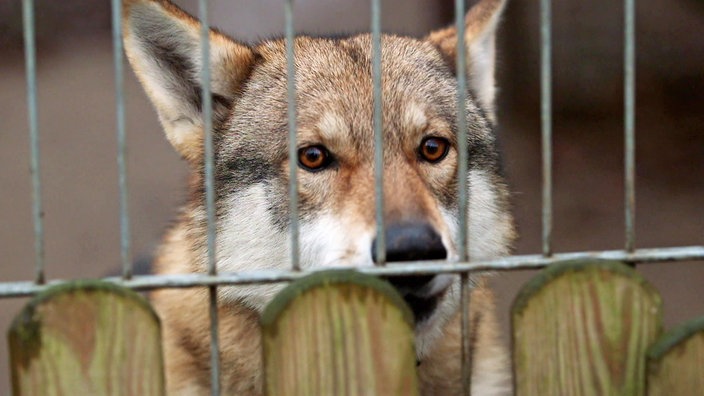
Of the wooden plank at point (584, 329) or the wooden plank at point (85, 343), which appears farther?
the wooden plank at point (584, 329)

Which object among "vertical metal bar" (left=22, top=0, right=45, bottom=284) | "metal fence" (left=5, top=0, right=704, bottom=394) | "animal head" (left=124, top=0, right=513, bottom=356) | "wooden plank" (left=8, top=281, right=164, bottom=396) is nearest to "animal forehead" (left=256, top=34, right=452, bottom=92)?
"animal head" (left=124, top=0, right=513, bottom=356)

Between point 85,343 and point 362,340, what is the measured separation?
0.63m

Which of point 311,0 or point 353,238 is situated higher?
point 311,0

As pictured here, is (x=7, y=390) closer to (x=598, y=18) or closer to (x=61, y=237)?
(x=61, y=237)

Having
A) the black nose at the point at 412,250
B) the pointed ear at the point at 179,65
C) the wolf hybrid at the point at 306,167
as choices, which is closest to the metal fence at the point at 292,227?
the black nose at the point at 412,250

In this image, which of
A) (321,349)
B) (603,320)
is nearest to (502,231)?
(603,320)

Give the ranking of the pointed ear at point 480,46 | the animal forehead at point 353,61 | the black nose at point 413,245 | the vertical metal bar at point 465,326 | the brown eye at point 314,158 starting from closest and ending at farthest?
the vertical metal bar at point 465,326 → the black nose at point 413,245 → the brown eye at point 314,158 → the animal forehead at point 353,61 → the pointed ear at point 480,46

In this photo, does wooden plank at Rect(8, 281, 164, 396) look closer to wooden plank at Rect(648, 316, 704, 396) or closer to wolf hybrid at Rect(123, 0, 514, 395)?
wolf hybrid at Rect(123, 0, 514, 395)

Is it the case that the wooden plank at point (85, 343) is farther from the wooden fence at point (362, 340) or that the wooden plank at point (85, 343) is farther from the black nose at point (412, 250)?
the black nose at point (412, 250)

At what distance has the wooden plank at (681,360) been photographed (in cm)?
209

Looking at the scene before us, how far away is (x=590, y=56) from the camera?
6832 millimetres

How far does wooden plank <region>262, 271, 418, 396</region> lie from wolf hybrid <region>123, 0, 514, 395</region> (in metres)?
0.67

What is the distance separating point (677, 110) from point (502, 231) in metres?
3.77

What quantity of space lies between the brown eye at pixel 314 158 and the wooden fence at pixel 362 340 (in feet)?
3.97
